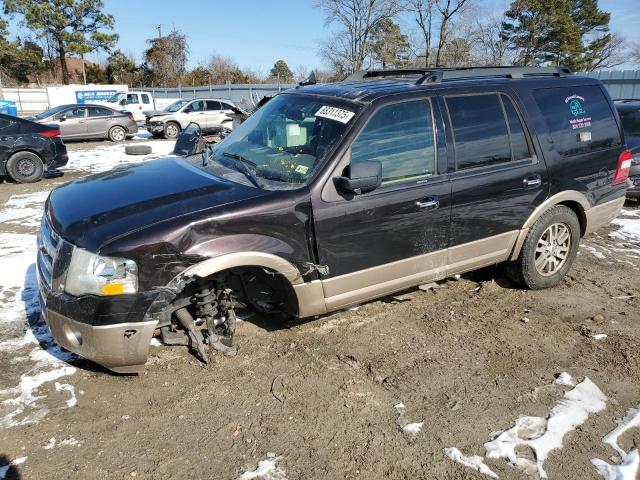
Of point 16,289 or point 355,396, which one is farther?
point 16,289

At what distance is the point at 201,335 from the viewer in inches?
140

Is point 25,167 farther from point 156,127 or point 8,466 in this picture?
Result: point 156,127

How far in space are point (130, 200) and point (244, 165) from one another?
91 cm

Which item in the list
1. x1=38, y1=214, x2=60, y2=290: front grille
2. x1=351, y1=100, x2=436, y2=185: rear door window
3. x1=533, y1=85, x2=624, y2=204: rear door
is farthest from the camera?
x1=533, y1=85, x2=624, y2=204: rear door

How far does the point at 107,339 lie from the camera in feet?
9.71

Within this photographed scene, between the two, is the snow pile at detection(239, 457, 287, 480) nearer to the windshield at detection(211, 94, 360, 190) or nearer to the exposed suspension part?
the exposed suspension part

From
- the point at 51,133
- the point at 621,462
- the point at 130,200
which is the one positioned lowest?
the point at 621,462

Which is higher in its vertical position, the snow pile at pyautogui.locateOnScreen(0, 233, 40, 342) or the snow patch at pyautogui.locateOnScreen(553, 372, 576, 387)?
the snow pile at pyautogui.locateOnScreen(0, 233, 40, 342)

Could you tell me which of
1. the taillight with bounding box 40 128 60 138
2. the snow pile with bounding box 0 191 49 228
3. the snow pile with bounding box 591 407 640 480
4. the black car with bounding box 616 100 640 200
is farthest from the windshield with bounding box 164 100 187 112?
the snow pile with bounding box 591 407 640 480

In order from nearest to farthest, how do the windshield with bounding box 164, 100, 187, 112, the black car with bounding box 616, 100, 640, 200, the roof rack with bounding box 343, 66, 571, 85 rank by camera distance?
the roof rack with bounding box 343, 66, 571, 85 < the black car with bounding box 616, 100, 640, 200 < the windshield with bounding box 164, 100, 187, 112

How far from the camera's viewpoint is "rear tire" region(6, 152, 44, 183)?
1041 centimetres

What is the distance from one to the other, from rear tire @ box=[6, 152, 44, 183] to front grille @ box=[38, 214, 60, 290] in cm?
824

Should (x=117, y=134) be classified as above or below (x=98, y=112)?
below

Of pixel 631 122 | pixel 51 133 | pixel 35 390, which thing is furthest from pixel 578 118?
pixel 51 133
